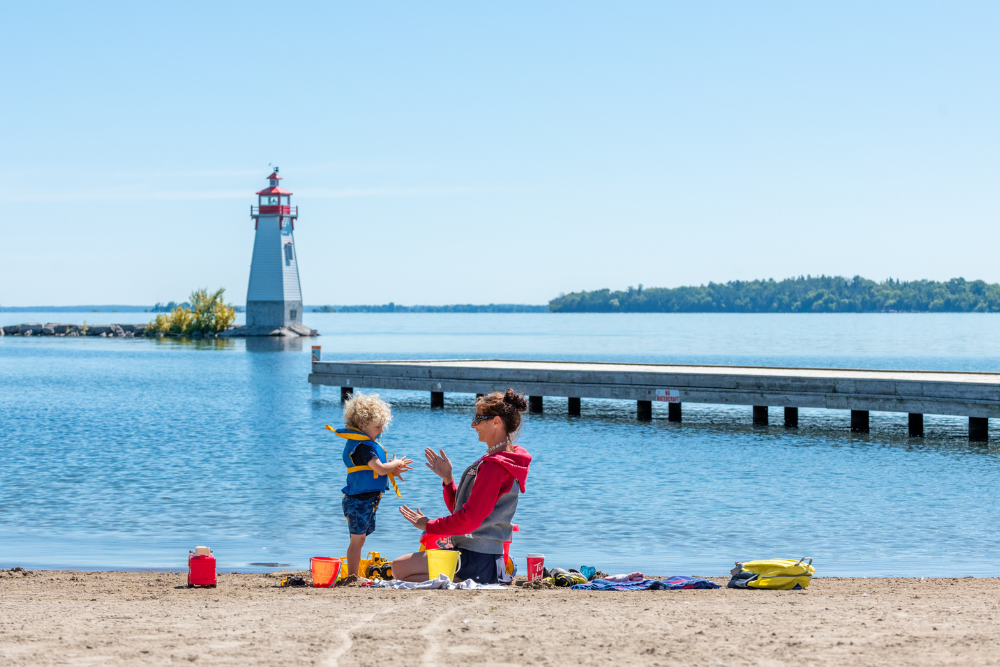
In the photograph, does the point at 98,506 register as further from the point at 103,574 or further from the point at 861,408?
the point at 861,408

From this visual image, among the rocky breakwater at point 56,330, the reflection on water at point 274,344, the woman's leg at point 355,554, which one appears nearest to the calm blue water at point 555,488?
the woman's leg at point 355,554

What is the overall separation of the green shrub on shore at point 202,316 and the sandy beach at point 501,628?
89.0 m

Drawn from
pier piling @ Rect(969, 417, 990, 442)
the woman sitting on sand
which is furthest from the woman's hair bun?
pier piling @ Rect(969, 417, 990, 442)

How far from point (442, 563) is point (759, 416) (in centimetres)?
1938

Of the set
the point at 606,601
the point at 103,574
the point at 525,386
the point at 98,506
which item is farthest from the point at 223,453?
the point at 606,601

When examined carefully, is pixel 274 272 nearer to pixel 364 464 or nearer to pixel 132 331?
pixel 132 331

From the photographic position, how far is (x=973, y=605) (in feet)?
22.4

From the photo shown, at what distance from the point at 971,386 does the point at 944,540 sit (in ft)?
34.1

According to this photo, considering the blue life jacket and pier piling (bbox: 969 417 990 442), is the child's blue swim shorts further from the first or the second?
pier piling (bbox: 969 417 990 442)

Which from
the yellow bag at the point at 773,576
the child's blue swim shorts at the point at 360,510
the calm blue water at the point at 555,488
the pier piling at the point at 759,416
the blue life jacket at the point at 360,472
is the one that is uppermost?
the blue life jacket at the point at 360,472

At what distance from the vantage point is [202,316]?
95.1 meters

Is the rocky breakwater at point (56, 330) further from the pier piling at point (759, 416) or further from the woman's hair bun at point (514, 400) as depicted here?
the woman's hair bun at point (514, 400)

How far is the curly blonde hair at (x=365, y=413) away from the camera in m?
7.48

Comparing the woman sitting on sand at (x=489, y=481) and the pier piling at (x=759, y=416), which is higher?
the woman sitting on sand at (x=489, y=481)
